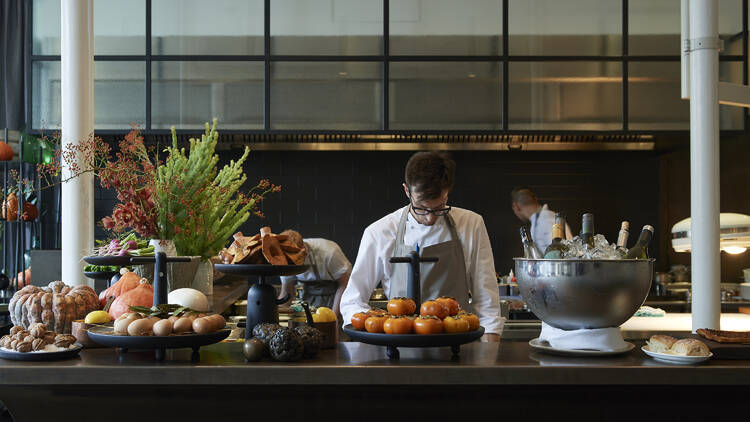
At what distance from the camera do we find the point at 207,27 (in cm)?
614

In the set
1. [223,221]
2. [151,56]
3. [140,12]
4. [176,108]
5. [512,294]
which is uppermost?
[140,12]

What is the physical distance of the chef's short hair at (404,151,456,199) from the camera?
8.89ft

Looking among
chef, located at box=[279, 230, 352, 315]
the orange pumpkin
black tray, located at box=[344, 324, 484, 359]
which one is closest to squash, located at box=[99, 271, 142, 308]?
black tray, located at box=[344, 324, 484, 359]

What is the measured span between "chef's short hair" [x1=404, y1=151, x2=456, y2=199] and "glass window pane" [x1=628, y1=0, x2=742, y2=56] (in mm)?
4089

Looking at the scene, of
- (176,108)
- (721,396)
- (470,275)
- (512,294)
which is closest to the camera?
(721,396)

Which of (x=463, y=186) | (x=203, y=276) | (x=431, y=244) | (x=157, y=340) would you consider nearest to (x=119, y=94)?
(x=463, y=186)

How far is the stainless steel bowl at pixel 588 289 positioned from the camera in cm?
183

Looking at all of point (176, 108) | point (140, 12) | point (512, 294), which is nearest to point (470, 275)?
point (512, 294)

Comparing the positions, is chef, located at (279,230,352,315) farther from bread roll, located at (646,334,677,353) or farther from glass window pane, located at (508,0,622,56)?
bread roll, located at (646,334,677,353)

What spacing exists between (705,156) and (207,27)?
4673 mm

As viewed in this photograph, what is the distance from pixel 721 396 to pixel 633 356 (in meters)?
0.25

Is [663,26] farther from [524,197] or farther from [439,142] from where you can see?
[439,142]

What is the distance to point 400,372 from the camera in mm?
1729

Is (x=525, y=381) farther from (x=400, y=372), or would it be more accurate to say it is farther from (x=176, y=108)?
(x=176, y=108)
